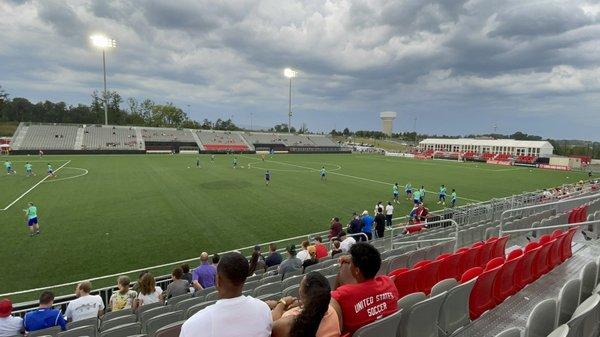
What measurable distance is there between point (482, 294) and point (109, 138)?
77039 mm

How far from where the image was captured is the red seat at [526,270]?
6078mm

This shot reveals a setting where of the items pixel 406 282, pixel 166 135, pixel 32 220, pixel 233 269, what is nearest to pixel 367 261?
pixel 233 269

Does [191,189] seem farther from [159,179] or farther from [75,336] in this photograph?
[75,336]

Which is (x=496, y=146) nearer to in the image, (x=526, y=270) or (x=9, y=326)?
(x=526, y=270)

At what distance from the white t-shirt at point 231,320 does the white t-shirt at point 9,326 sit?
5341 millimetres

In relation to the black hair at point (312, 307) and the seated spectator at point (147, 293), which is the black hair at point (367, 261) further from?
the seated spectator at point (147, 293)

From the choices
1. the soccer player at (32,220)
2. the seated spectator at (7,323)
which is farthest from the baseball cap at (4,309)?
the soccer player at (32,220)

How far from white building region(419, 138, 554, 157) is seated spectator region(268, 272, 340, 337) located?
82.7 m

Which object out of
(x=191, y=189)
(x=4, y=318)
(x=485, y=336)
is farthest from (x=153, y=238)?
(x=485, y=336)

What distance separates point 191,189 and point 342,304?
26.6 meters

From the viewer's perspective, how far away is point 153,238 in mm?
16094

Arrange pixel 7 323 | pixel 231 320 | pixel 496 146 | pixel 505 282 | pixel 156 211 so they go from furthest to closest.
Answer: pixel 496 146 → pixel 156 211 → pixel 7 323 → pixel 505 282 → pixel 231 320

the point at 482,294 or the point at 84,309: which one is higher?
the point at 482,294

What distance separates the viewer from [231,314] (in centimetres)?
252
